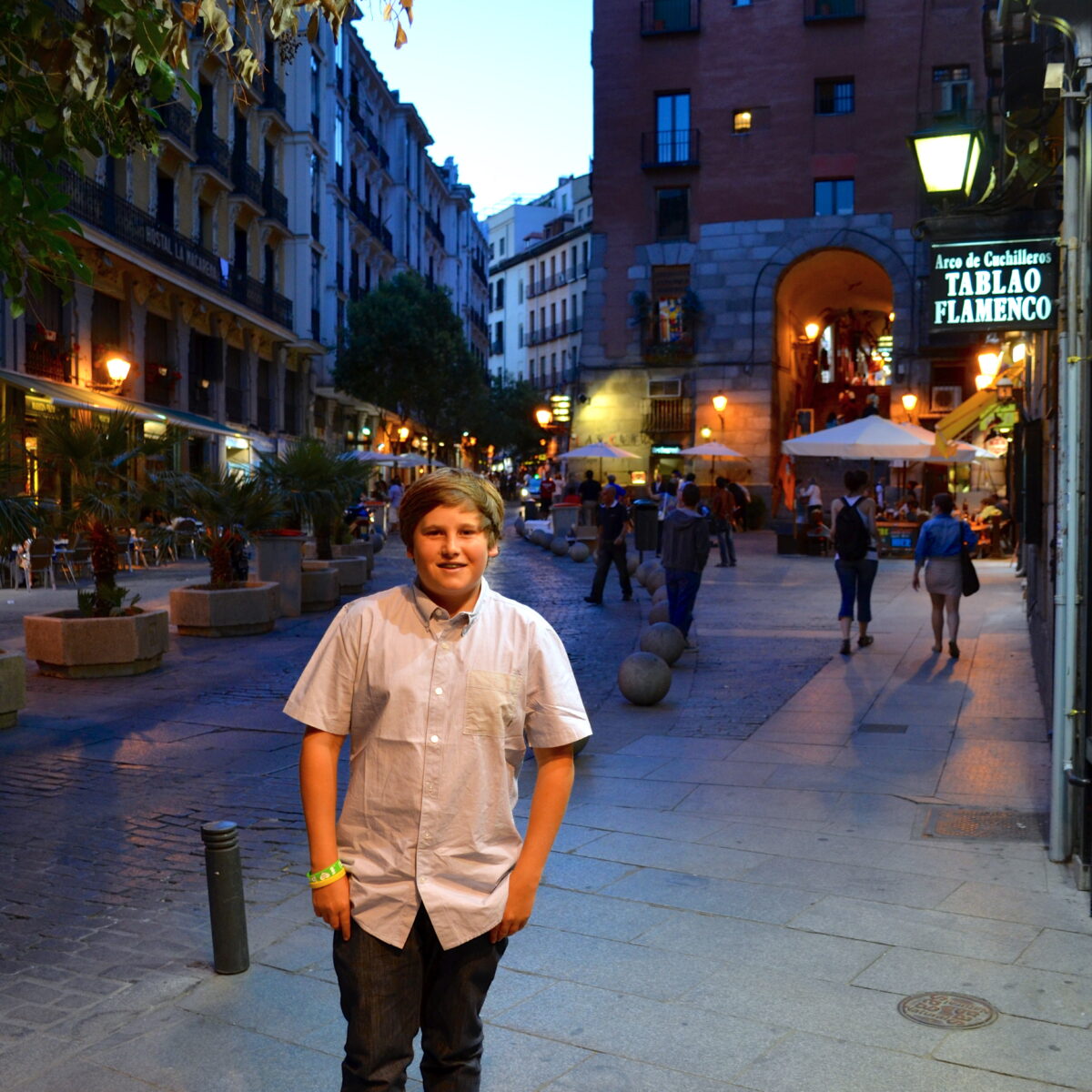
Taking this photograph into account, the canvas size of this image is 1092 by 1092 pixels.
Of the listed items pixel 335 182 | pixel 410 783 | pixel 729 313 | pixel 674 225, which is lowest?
pixel 410 783

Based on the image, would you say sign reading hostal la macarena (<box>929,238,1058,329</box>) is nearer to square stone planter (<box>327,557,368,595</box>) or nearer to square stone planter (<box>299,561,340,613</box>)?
square stone planter (<box>299,561,340,613</box>)

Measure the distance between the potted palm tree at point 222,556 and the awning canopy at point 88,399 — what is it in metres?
5.52

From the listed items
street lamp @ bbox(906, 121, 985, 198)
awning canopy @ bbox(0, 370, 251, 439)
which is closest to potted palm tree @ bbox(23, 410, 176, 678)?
awning canopy @ bbox(0, 370, 251, 439)

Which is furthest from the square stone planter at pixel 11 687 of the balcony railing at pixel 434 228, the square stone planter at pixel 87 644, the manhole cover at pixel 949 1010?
the balcony railing at pixel 434 228

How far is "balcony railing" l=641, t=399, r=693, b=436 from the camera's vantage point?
38812 millimetres

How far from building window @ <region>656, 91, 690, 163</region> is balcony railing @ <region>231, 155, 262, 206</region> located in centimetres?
1192

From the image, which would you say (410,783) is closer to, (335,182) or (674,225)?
(674,225)

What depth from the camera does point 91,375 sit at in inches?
1060

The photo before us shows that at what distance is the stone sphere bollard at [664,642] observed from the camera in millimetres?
11070

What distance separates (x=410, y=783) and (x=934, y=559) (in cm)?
993

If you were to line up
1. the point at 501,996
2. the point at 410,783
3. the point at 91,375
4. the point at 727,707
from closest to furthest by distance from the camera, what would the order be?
the point at 410,783 → the point at 501,996 → the point at 727,707 → the point at 91,375

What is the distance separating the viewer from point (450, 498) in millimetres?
2736

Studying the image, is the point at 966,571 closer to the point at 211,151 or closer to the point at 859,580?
the point at 859,580

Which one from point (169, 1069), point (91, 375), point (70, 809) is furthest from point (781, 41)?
point (169, 1069)
